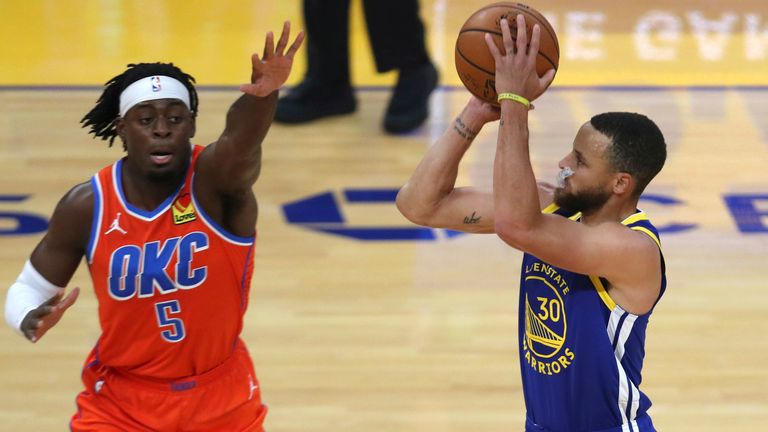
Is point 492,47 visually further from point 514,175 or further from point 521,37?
point 514,175

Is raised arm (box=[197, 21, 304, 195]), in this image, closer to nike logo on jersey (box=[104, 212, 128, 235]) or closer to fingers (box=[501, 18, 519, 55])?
nike logo on jersey (box=[104, 212, 128, 235])

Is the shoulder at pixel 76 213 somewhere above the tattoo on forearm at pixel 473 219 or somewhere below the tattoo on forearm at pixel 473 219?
above

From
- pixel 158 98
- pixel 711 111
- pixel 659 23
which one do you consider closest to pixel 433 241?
pixel 711 111

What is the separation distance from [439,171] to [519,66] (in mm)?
598

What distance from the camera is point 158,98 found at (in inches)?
131

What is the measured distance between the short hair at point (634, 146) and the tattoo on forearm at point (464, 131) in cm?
45

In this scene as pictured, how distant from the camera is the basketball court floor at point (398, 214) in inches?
194

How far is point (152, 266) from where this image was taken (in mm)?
3350

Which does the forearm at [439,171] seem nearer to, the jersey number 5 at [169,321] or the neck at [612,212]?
the neck at [612,212]

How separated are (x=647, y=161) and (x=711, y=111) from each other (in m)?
4.96

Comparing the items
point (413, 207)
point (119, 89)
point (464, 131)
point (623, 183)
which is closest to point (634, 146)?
point (623, 183)

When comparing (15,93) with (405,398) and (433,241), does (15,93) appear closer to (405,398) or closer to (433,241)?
(433,241)

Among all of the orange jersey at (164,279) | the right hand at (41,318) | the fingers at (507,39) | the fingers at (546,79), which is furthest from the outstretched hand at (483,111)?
the right hand at (41,318)

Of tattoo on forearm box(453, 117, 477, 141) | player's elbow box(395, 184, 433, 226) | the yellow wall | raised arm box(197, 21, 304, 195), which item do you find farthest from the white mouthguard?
the yellow wall
